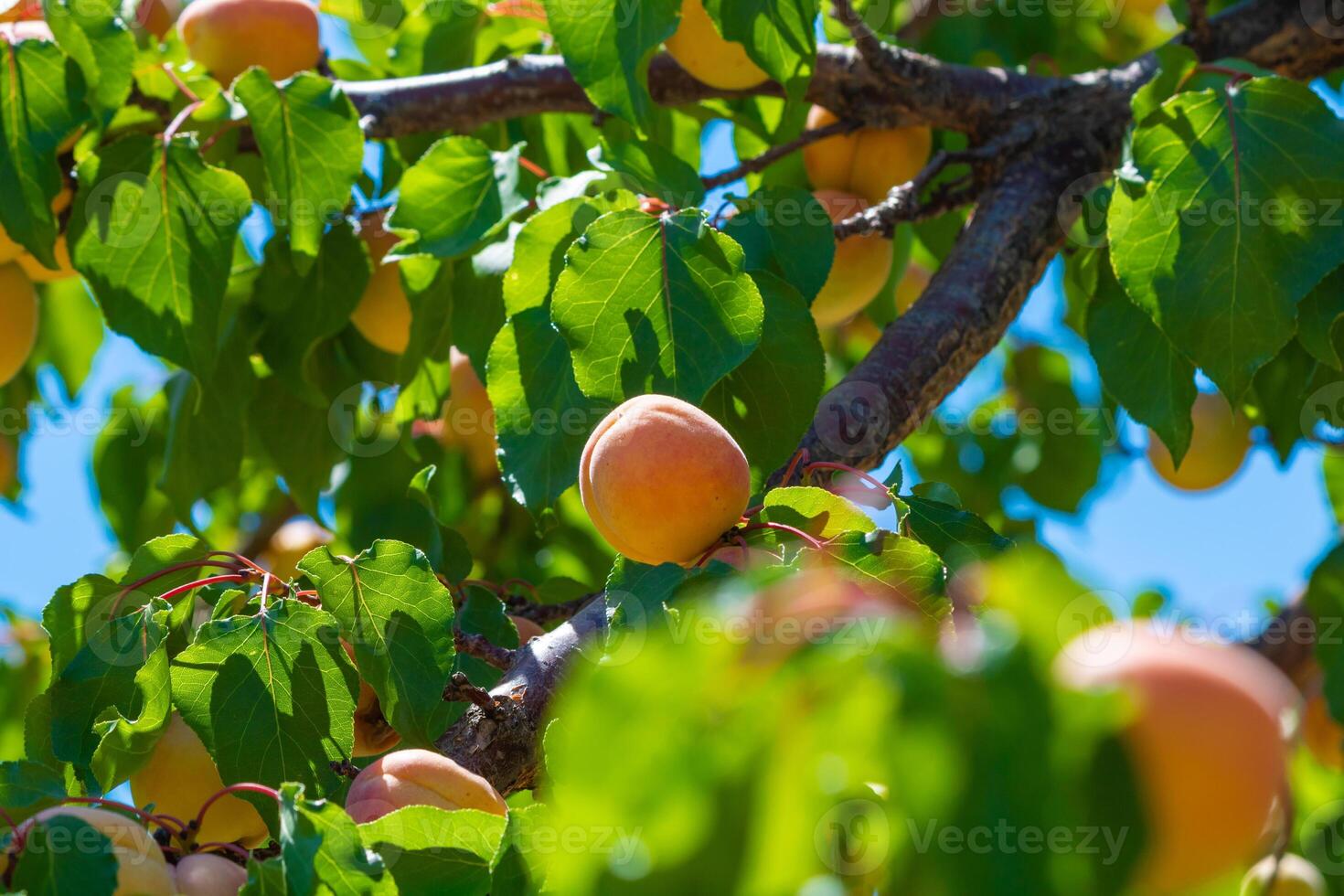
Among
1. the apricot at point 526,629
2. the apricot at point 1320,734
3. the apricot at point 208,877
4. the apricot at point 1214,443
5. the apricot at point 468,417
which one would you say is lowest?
the apricot at point 1320,734

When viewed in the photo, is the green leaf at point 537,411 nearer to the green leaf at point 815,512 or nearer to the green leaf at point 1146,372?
the green leaf at point 815,512

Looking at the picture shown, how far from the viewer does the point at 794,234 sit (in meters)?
1.38

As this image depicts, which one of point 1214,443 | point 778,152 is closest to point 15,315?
point 778,152

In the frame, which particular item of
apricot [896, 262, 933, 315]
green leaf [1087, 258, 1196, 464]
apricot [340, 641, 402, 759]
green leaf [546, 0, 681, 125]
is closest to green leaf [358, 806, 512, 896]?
apricot [340, 641, 402, 759]

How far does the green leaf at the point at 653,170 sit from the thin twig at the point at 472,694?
53 centimetres

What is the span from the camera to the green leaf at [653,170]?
1.34m

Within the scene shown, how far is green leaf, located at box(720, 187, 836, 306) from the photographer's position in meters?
1.37

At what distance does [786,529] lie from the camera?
101cm

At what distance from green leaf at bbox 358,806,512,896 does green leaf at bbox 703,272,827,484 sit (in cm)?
52

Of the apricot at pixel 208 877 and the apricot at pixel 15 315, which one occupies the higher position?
the apricot at pixel 208 877

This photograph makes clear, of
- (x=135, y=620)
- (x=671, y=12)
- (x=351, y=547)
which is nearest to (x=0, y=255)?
(x=351, y=547)

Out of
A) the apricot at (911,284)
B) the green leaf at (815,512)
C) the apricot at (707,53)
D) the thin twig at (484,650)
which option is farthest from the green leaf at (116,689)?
the apricot at (911,284)

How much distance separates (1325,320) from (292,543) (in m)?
1.81

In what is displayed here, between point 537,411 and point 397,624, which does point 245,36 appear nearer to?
point 537,411
